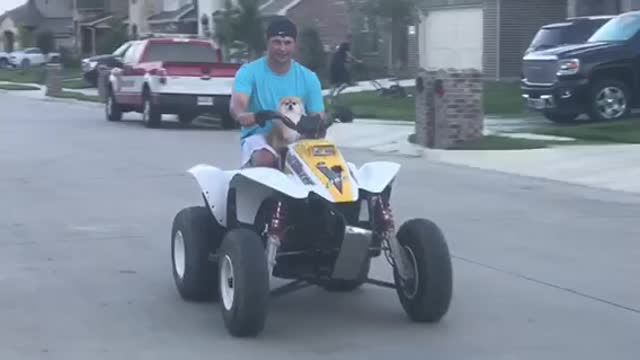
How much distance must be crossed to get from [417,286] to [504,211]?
601 cm

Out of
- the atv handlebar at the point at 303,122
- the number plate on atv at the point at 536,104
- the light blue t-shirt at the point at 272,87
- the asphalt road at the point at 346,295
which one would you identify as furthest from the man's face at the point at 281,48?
the number plate on atv at the point at 536,104

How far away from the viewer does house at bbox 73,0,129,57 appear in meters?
76.9

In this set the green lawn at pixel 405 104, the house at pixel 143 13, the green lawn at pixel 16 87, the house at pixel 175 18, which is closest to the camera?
the green lawn at pixel 405 104

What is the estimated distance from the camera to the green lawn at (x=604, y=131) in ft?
70.1

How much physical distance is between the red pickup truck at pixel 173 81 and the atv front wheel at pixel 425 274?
18493 mm

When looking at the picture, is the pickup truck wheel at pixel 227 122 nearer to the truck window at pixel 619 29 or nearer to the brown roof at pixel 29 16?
the truck window at pixel 619 29

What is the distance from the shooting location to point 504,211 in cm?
A: 1438

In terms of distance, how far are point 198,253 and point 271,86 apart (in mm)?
1220

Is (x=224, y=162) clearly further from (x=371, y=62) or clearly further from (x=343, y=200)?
(x=371, y=62)

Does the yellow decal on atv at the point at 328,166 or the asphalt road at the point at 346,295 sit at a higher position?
the yellow decal on atv at the point at 328,166

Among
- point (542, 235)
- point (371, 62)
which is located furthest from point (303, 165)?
point (371, 62)

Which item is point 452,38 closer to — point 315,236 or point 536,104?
point 536,104

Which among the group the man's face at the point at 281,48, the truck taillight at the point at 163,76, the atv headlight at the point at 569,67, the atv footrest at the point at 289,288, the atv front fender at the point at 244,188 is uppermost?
the man's face at the point at 281,48

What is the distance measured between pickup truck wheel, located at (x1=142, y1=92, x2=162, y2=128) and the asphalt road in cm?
949
